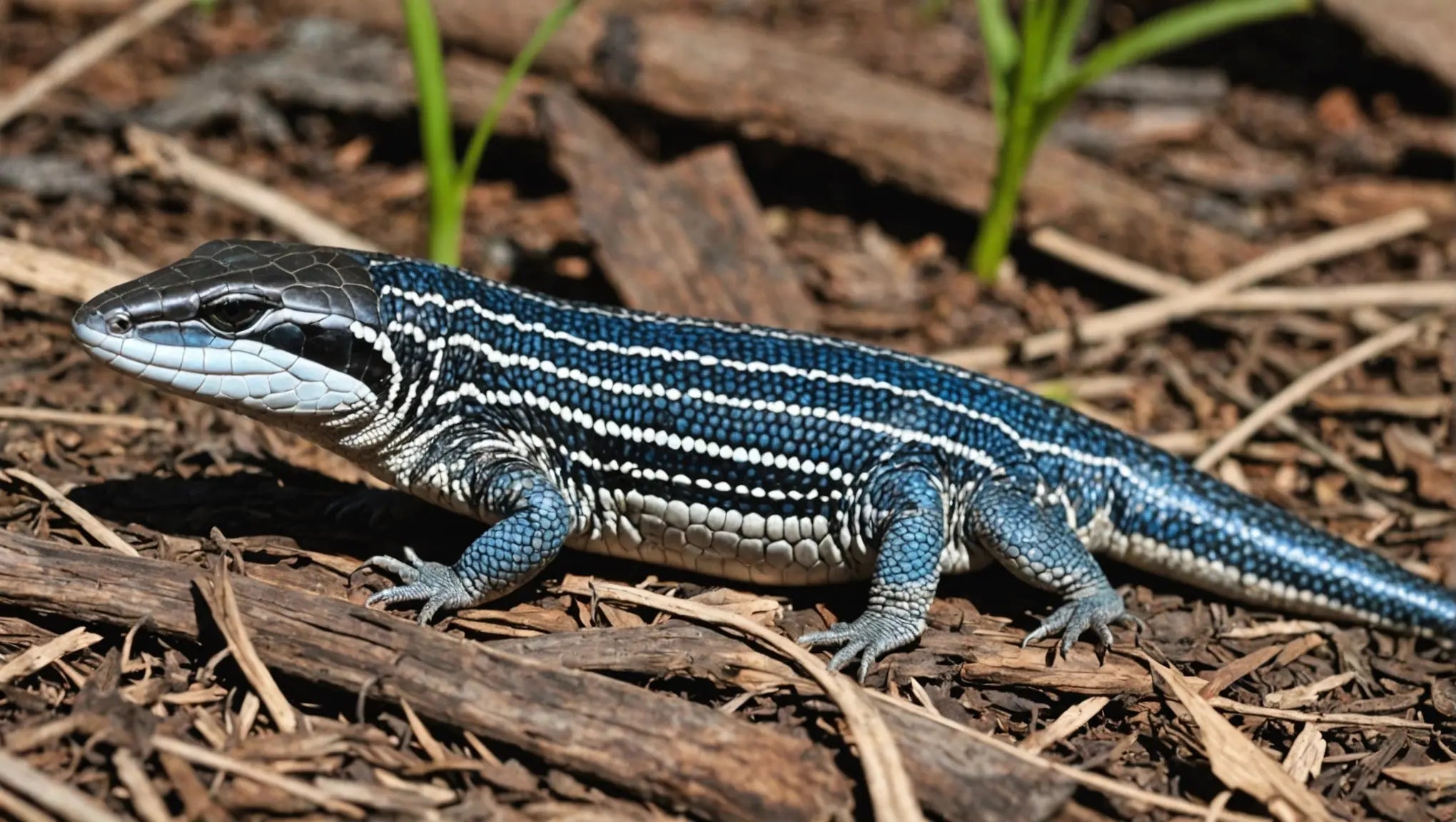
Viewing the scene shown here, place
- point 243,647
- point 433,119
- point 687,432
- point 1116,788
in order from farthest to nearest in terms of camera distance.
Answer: point 433,119, point 687,432, point 243,647, point 1116,788

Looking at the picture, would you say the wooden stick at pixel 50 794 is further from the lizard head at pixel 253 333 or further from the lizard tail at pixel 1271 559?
the lizard tail at pixel 1271 559

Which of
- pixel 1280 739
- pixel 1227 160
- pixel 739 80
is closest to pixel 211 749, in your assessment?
pixel 1280 739

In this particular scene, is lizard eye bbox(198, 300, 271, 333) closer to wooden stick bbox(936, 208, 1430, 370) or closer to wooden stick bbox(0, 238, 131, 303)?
wooden stick bbox(0, 238, 131, 303)

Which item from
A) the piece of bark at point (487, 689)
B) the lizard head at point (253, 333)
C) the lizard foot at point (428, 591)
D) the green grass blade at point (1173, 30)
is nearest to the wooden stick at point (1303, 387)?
the green grass blade at point (1173, 30)

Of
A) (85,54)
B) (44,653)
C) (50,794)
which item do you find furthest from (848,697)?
(85,54)

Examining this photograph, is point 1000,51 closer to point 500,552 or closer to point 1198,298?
point 1198,298

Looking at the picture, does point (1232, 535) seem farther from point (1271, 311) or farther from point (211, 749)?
point (211, 749)
